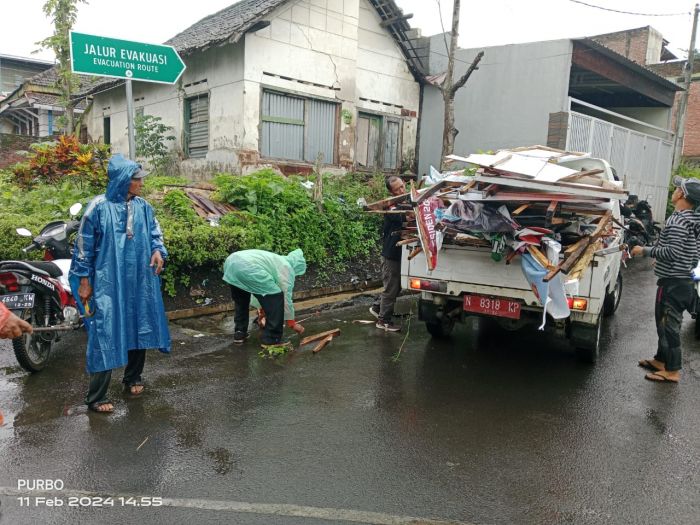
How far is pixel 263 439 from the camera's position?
3855 mm

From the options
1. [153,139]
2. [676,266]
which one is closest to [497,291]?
[676,266]

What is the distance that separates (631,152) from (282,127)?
10.7 m

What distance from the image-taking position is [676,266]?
5043 millimetres

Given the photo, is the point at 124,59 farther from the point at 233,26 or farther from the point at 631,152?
the point at 631,152

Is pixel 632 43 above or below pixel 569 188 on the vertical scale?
above

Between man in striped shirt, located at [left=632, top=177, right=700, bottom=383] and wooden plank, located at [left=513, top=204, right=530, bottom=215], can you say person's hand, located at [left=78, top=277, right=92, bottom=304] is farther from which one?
man in striped shirt, located at [left=632, top=177, right=700, bottom=383]

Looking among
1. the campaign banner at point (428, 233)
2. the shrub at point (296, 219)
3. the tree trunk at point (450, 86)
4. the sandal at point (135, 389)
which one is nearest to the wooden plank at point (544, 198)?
the campaign banner at point (428, 233)

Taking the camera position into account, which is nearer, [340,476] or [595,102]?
[340,476]

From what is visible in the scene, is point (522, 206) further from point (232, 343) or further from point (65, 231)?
point (65, 231)

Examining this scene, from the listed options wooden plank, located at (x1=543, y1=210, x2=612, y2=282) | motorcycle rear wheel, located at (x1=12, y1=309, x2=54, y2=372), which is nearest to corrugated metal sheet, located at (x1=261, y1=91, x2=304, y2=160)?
motorcycle rear wheel, located at (x1=12, y1=309, x2=54, y2=372)

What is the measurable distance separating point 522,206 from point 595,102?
660 inches

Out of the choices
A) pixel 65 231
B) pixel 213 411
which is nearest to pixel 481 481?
pixel 213 411

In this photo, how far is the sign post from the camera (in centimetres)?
573

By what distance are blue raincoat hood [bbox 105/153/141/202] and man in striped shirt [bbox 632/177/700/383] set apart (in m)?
4.69
